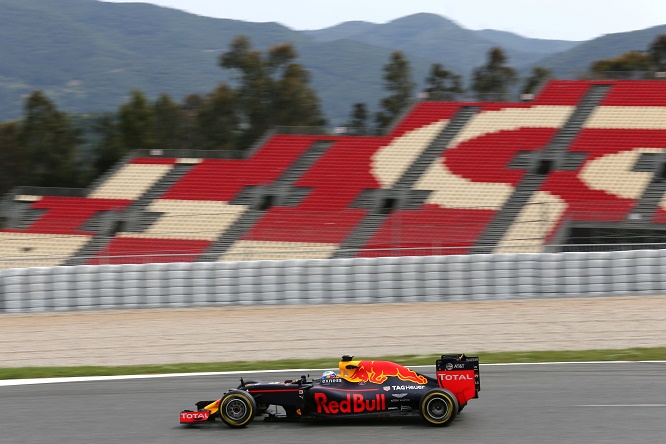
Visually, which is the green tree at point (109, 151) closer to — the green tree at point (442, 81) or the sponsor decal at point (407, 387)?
the green tree at point (442, 81)

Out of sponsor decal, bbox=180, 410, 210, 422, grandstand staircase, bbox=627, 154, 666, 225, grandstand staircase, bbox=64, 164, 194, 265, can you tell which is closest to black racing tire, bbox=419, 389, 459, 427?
sponsor decal, bbox=180, 410, 210, 422

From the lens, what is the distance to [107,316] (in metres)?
15.5

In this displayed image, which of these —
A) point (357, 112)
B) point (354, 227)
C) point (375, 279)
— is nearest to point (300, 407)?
point (375, 279)

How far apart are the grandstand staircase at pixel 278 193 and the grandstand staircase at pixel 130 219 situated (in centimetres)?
328

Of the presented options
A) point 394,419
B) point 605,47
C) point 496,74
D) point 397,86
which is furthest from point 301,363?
point 605,47

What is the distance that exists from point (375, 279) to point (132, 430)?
8.77 meters

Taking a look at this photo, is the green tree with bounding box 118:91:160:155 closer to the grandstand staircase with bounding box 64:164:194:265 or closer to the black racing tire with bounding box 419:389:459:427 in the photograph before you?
the grandstand staircase with bounding box 64:164:194:265

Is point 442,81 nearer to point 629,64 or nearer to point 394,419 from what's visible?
point 629,64

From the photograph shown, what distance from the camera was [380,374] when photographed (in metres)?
7.28

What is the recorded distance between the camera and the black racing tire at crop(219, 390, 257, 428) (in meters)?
7.31

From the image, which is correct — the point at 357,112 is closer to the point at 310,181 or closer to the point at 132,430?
the point at 310,181

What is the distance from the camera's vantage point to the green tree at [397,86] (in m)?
60.2

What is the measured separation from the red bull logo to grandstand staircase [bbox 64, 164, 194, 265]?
17.0 meters

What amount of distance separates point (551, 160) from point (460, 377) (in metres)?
25.7
